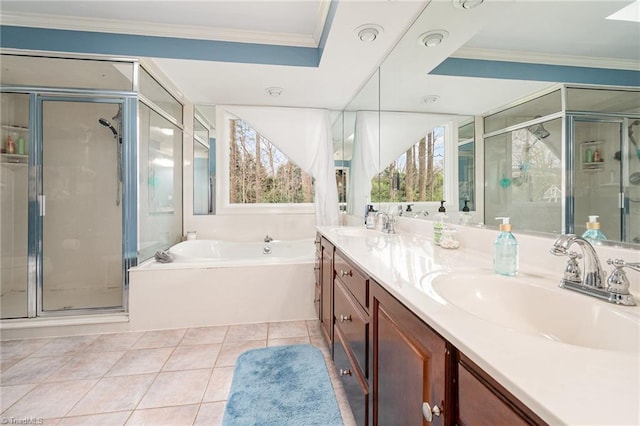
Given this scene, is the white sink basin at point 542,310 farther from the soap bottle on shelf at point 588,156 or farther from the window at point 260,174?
the window at point 260,174

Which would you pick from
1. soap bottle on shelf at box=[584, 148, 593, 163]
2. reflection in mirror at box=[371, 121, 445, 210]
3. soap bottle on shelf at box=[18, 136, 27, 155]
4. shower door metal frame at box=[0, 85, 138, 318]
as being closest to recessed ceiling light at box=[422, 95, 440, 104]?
reflection in mirror at box=[371, 121, 445, 210]

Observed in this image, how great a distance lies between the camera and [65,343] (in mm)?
2129

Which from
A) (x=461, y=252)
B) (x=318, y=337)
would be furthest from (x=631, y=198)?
(x=318, y=337)

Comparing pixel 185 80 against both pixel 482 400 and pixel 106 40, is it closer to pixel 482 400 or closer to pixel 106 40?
pixel 106 40

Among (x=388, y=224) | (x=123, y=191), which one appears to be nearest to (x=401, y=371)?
(x=388, y=224)

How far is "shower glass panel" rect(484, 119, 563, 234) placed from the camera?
3.13 ft

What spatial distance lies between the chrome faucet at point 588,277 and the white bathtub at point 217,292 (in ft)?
6.59

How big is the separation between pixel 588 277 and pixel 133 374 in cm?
230

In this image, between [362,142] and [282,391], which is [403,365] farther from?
[362,142]

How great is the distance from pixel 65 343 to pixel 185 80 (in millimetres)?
2430

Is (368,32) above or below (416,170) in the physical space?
above

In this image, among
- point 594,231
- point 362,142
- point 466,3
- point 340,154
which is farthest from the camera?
point 340,154

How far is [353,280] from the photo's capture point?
1.26 metres

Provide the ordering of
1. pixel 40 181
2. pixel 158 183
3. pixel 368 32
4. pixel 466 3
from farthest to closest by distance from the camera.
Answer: pixel 158 183
pixel 40 181
pixel 368 32
pixel 466 3
